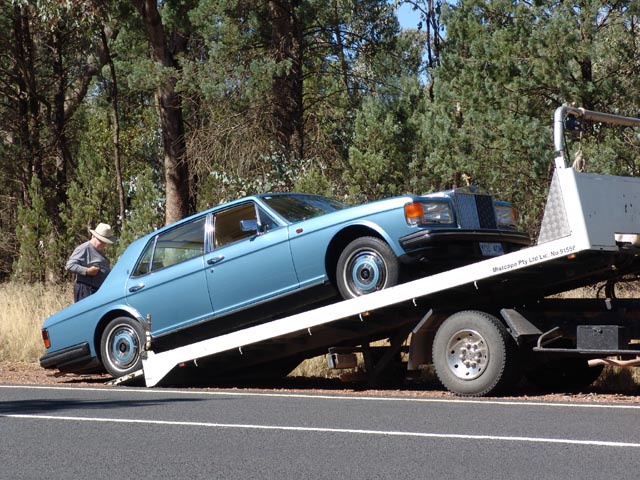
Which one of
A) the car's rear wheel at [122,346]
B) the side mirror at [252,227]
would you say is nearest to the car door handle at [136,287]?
the car's rear wheel at [122,346]

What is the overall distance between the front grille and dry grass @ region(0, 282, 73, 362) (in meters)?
8.24

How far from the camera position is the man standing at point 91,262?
13.7 m

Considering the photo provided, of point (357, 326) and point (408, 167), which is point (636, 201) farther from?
point (408, 167)

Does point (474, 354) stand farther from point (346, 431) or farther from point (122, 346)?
point (122, 346)

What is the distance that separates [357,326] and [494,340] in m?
1.48

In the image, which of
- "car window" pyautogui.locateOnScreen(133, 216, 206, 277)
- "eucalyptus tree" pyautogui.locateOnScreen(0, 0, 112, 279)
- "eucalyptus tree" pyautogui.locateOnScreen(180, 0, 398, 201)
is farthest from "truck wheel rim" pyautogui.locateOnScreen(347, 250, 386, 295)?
"eucalyptus tree" pyautogui.locateOnScreen(0, 0, 112, 279)

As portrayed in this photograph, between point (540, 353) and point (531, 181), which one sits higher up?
point (531, 181)

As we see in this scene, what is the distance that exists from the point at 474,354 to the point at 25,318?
378 inches

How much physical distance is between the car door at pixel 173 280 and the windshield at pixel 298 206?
872 mm

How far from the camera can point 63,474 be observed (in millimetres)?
6215

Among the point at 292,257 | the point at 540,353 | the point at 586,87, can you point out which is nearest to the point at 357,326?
the point at 292,257

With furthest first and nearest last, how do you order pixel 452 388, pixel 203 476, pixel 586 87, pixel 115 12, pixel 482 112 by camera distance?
pixel 115 12, pixel 482 112, pixel 586 87, pixel 452 388, pixel 203 476

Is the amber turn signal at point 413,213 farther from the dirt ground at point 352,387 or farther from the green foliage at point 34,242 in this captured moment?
the green foliage at point 34,242

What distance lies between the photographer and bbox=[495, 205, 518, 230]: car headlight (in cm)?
1052
